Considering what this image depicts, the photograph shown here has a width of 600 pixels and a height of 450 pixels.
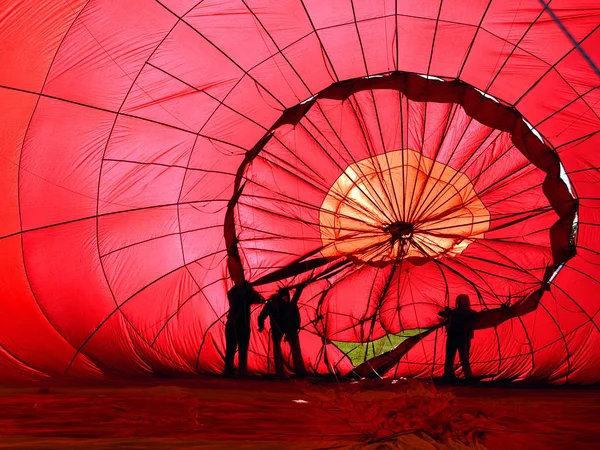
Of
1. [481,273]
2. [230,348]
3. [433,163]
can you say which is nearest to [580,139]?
[433,163]

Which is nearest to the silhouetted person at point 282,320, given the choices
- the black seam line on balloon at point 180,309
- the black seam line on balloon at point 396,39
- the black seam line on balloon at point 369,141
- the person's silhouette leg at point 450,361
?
the black seam line on balloon at point 180,309

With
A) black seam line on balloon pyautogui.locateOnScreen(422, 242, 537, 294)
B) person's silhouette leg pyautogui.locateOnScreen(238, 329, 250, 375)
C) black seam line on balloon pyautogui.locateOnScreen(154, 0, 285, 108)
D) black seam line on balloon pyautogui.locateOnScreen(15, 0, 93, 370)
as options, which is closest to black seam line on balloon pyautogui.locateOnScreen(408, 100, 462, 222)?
black seam line on balloon pyautogui.locateOnScreen(422, 242, 537, 294)

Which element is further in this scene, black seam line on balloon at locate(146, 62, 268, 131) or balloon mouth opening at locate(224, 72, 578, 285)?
balloon mouth opening at locate(224, 72, 578, 285)

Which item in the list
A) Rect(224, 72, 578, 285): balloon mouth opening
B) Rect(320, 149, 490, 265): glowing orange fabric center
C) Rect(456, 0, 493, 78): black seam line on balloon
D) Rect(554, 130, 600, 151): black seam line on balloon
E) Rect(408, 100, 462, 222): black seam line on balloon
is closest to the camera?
Rect(456, 0, 493, 78): black seam line on balloon

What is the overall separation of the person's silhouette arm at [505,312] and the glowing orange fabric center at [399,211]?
17.2 inches

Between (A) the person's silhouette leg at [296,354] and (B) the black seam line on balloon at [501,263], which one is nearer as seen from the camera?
(B) the black seam line on balloon at [501,263]

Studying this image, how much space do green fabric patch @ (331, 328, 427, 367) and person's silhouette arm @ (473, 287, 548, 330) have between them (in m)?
0.40

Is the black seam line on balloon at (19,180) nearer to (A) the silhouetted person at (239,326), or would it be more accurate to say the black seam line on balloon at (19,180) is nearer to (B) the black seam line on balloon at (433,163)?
(A) the silhouetted person at (239,326)

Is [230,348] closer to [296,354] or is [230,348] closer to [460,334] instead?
[296,354]

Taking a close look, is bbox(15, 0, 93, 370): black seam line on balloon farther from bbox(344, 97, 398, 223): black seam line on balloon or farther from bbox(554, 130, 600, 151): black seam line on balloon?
bbox(554, 130, 600, 151): black seam line on balloon

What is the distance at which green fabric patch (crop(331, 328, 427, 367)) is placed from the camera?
15.3 feet

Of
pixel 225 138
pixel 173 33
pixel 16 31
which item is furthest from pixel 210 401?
pixel 16 31

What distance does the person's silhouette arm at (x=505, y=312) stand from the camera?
428 cm

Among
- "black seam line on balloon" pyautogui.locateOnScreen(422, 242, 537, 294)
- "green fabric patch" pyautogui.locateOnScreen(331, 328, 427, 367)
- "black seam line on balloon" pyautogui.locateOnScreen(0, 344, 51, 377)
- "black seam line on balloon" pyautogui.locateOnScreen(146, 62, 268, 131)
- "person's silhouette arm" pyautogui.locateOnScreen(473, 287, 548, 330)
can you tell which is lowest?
"black seam line on balloon" pyautogui.locateOnScreen(0, 344, 51, 377)
